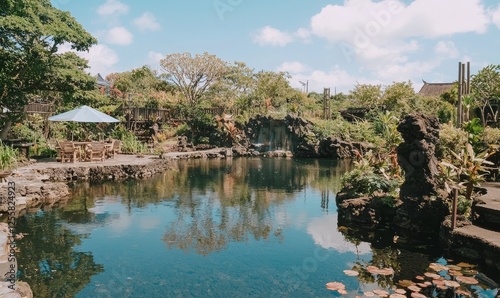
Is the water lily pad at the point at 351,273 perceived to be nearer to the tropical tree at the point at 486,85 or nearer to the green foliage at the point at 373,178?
the green foliage at the point at 373,178

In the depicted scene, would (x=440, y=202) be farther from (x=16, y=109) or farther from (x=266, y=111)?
(x=266, y=111)

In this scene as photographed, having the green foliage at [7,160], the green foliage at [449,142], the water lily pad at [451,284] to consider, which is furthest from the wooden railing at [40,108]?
the water lily pad at [451,284]

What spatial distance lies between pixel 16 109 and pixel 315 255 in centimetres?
1379

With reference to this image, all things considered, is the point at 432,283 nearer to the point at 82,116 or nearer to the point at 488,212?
the point at 488,212

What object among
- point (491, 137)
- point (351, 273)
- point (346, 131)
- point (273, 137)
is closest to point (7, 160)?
point (351, 273)

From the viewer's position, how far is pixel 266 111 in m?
26.7

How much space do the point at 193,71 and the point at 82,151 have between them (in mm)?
18984

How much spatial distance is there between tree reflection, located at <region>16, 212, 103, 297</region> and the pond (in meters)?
0.01

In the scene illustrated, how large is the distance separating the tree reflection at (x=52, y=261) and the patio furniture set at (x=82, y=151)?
20.9 feet

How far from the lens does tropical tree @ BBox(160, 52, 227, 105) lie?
32.8 m

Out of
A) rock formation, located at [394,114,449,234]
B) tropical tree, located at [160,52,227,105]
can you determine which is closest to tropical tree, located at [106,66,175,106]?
tropical tree, located at [160,52,227,105]

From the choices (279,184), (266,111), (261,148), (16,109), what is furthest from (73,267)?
(266,111)

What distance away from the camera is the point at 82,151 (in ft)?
50.2

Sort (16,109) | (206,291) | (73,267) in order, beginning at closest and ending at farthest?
(206,291) < (73,267) < (16,109)
